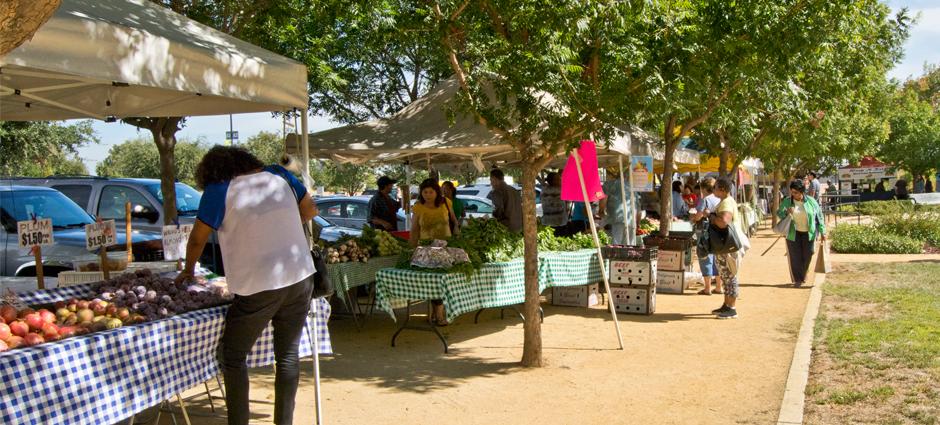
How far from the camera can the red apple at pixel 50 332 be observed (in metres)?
3.63

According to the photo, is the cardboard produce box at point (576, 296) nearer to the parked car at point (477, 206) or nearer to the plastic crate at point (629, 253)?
the plastic crate at point (629, 253)

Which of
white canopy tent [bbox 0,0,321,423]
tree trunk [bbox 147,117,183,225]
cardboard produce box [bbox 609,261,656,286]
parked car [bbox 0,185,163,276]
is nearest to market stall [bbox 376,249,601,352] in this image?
cardboard produce box [bbox 609,261,656,286]

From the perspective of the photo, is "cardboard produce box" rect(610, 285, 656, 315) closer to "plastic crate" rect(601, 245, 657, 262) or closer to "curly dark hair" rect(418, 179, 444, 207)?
"plastic crate" rect(601, 245, 657, 262)

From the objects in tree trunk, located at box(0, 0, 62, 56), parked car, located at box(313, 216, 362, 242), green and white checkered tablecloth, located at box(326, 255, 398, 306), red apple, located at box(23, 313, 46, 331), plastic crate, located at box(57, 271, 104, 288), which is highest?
tree trunk, located at box(0, 0, 62, 56)

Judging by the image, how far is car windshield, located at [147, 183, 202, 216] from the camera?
11562 mm

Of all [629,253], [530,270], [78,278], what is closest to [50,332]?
[78,278]

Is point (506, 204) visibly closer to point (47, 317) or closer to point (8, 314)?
point (47, 317)

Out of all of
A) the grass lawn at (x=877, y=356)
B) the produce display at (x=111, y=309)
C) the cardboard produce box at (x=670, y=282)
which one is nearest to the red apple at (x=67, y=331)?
the produce display at (x=111, y=309)

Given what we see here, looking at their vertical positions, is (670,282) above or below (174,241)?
below

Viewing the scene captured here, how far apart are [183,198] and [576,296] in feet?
21.9

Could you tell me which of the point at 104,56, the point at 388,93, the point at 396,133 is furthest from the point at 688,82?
the point at 388,93

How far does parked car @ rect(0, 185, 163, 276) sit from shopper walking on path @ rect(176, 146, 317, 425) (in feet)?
15.3

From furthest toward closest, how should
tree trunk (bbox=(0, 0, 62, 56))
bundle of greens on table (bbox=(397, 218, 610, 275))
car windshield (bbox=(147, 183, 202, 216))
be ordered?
1. car windshield (bbox=(147, 183, 202, 216))
2. bundle of greens on table (bbox=(397, 218, 610, 275))
3. tree trunk (bbox=(0, 0, 62, 56))

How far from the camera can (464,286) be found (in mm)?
7449
